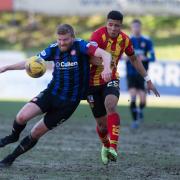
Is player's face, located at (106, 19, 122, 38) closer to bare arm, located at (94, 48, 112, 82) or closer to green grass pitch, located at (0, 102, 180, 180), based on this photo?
bare arm, located at (94, 48, 112, 82)

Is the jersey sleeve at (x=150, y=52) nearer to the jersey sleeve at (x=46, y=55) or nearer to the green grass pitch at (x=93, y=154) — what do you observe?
the green grass pitch at (x=93, y=154)

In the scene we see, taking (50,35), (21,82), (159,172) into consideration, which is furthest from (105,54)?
(50,35)

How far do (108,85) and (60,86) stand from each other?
1.07m

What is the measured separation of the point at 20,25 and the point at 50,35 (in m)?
1.68

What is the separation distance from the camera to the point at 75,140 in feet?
40.7

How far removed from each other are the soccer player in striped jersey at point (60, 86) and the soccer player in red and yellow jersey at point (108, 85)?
655 mm

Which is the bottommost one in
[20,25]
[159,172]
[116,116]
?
[159,172]

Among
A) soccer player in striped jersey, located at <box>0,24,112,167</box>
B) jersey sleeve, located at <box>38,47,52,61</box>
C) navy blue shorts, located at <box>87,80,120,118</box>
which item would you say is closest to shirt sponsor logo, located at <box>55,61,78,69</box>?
soccer player in striped jersey, located at <box>0,24,112,167</box>

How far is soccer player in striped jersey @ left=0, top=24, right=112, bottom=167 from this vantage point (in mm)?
8766

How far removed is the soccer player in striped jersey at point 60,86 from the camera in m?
8.77

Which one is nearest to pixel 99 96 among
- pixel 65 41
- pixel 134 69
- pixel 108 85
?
pixel 108 85

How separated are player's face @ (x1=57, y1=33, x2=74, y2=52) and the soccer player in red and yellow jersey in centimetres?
87

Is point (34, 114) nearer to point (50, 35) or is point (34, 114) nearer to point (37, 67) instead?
point (37, 67)

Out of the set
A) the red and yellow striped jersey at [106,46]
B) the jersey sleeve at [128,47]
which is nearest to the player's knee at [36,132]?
the red and yellow striped jersey at [106,46]
